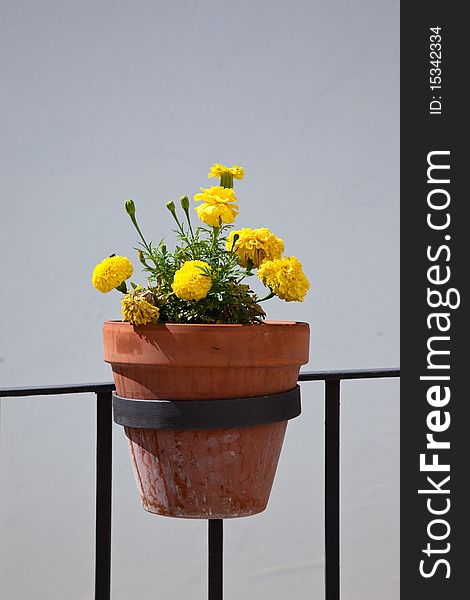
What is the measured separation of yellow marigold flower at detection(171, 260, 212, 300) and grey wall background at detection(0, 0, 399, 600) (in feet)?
5.83

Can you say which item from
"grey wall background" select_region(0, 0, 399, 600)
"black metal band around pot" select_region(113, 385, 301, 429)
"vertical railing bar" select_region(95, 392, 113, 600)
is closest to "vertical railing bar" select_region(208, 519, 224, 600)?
"vertical railing bar" select_region(95, 392, 113, 600)

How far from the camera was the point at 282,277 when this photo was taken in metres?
1.10

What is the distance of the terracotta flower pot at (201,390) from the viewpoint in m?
1.08

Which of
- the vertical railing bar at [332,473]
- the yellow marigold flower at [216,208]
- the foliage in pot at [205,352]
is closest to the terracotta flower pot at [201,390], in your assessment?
the foliage in pot at [205,352]

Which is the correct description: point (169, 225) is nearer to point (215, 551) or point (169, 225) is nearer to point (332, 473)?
point (332, 473)

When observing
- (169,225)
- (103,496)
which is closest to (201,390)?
(103,496)

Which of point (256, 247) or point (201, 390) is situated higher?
point (256, 247)

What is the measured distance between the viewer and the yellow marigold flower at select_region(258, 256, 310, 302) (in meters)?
1.10

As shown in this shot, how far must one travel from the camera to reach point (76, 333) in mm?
2832

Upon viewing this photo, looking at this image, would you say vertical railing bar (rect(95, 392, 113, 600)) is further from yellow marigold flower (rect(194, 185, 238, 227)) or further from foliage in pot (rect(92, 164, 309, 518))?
yellow marigold flower (rect(194, 185, 238, 227))

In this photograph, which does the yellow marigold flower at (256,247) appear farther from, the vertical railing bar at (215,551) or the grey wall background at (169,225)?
the grey wall background at (169,225)

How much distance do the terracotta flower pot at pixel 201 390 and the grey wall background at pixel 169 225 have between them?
172cm

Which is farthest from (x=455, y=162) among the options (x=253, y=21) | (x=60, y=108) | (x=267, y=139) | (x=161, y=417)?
(x=161, y=417)

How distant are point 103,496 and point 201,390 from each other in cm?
36
